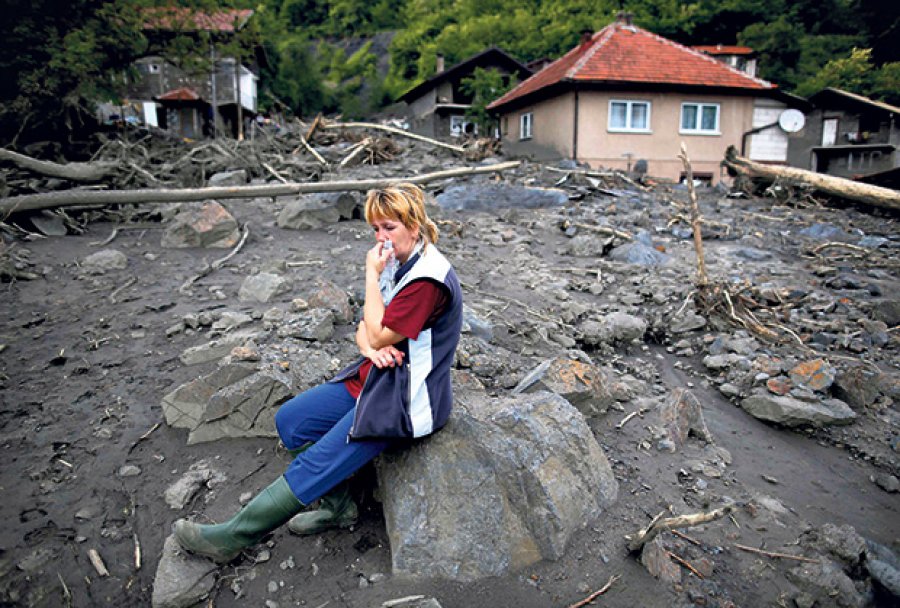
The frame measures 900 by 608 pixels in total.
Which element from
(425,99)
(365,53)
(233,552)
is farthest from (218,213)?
(365,53)

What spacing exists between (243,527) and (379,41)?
71.2 metres

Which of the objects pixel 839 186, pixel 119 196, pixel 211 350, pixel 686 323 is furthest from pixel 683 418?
pixel 839 186

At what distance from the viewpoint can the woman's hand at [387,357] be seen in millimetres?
2342

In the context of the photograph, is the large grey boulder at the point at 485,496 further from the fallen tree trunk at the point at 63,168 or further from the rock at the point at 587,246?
the fallen tree trunk at the point at 63,168

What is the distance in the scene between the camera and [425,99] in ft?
106

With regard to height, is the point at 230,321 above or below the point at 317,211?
below

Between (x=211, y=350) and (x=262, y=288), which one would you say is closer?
(x=211, y=350)

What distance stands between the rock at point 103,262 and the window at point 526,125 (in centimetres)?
1945

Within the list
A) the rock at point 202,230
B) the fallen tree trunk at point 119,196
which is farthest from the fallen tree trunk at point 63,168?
the rock at point 202,230

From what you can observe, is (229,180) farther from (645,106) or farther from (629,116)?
(645,106)

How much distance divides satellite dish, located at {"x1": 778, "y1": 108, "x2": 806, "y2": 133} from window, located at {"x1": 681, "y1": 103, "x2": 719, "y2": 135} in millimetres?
3404

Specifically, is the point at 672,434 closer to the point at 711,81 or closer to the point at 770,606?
the point at 770,606

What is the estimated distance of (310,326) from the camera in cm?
414

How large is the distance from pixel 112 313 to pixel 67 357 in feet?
2.53
